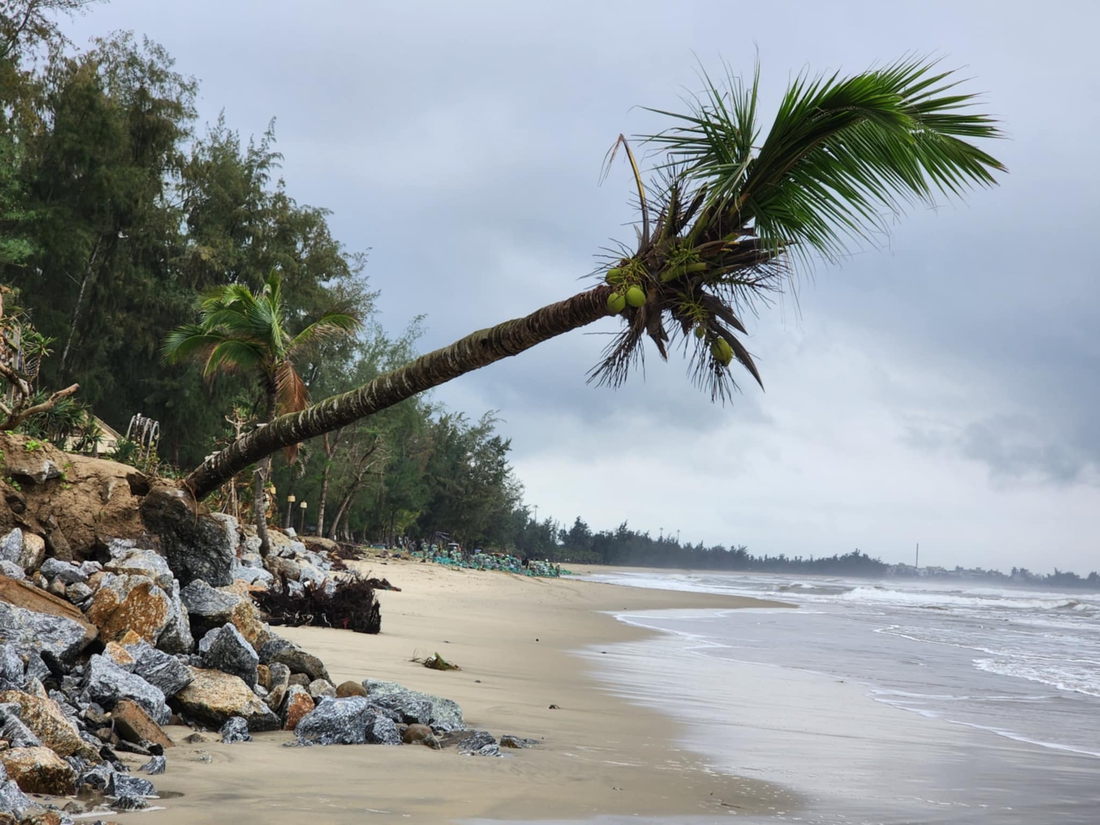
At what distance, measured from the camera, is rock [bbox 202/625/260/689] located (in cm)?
569

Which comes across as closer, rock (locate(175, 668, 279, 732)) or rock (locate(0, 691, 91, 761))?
rock (locate(0, 691, 91, 761))

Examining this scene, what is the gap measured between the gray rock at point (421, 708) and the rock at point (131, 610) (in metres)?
1.39

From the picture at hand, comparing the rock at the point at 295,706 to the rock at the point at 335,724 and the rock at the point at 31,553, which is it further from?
the rock at the point at 31,553

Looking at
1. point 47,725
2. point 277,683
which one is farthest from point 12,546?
point 47,725

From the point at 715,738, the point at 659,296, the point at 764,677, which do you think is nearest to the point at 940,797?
the point at 715,738

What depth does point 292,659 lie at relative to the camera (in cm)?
608

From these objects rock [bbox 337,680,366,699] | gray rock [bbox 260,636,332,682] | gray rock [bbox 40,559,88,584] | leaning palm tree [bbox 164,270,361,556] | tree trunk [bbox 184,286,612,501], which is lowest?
rock [bbox 337,680,366,699]

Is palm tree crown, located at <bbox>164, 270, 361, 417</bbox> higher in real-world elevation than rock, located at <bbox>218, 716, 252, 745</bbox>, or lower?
higher

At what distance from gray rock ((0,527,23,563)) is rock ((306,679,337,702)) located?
2.41 meters

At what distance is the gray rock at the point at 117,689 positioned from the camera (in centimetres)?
468

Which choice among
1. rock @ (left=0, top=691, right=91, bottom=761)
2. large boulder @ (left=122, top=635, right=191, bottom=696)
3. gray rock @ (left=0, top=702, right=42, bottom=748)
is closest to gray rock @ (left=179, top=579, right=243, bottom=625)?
large boulder @ (left=122, top=635, right=191, bottom=696)

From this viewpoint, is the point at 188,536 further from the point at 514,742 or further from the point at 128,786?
the point at 128,786

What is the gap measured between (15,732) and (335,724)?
5.70 ft

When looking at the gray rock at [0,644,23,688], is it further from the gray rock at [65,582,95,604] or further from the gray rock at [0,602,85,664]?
the gray rock at [65,582,95,604]
